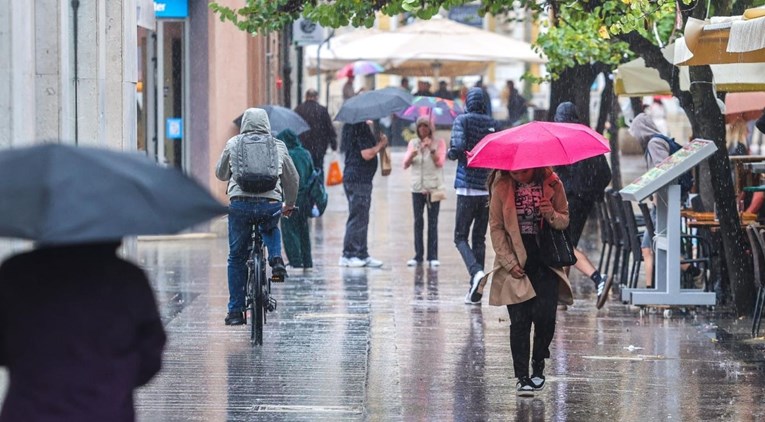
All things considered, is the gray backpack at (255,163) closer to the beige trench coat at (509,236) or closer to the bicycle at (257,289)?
the bicycle at (257,289)

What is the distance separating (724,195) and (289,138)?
13.4ft

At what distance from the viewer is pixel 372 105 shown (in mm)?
15633

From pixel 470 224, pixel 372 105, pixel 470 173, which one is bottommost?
pixel 470 224

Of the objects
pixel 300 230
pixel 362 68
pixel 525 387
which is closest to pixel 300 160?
pixel 300 230

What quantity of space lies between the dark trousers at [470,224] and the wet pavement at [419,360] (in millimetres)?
390

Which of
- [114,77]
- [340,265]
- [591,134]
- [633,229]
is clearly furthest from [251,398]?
[340,265]

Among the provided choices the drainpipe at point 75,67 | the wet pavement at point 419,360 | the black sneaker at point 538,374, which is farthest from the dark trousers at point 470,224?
the black sneaker at point 538,374

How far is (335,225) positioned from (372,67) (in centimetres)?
1376

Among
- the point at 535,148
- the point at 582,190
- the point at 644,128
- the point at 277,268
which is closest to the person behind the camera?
the point at 535,148

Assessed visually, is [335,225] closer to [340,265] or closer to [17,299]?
[340,265]

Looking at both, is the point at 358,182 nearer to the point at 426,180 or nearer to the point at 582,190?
the point at 426,180

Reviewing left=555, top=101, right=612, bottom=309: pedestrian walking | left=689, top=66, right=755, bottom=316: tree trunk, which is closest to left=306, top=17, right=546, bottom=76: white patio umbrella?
left=555, top=101, right=612, bottom=309: pedestrian walking

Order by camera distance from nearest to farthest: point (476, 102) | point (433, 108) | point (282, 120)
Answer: point (476, 102), point (282, 120), point (433, 108)

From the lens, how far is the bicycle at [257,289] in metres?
10.1
